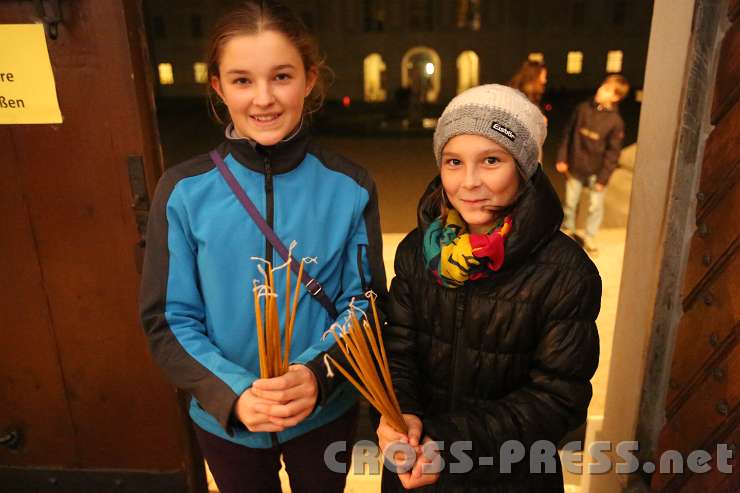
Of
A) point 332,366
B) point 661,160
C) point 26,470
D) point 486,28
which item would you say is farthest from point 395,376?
point 486,28

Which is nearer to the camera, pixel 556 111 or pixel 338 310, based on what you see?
pixel 338 310

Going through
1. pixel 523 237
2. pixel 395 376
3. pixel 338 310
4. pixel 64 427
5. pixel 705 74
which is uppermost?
pixel 705 74

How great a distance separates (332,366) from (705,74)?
55.5 inches

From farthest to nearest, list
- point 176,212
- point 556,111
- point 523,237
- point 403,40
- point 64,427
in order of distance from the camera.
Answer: point 403,40 → point 556,111 → point 64,427 → point 176,212 → point 523,237

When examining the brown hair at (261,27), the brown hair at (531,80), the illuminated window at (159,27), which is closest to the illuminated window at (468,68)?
the illuminated window at (159,27)

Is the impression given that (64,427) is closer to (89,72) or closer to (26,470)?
(26,470)

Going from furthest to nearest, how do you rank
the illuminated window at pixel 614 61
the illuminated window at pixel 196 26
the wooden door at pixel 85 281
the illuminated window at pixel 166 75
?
the illuminated window at pixel 166 75 < the illuminated window at pixel 614 61 < the illuminated window at pixel 196 26 < the wooden door at pixel 85 281

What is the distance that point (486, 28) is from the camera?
2294 centimetres

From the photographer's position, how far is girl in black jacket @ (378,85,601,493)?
52.3 inches

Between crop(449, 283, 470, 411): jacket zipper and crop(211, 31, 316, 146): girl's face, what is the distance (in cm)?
61

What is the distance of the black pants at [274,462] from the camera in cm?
163

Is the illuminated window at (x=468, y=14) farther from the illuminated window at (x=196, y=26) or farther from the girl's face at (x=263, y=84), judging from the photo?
the girl's face at (x=263, y=84)

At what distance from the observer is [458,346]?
1473 millimetres

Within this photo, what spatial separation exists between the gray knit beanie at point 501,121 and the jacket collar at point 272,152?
1.29 ft
